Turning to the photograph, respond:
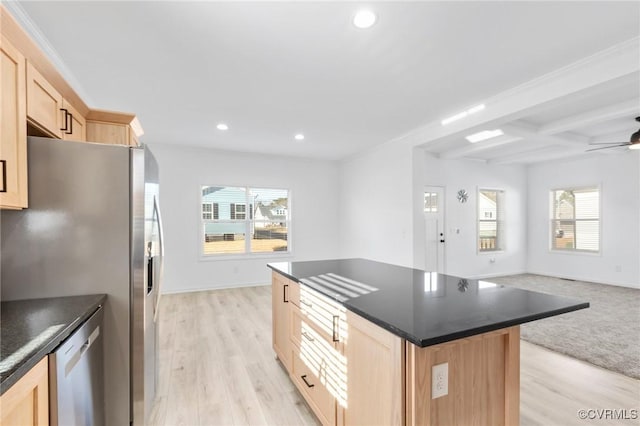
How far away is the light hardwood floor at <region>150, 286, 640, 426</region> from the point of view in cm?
201

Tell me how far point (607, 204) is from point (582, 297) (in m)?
2.33

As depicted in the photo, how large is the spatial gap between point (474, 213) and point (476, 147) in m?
1.81

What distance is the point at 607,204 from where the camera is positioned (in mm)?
5984

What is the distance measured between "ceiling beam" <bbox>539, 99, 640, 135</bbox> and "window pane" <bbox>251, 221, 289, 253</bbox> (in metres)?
4.89

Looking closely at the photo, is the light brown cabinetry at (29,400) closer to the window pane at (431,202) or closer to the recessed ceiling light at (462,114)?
the recessed ceiling light at (462,114)

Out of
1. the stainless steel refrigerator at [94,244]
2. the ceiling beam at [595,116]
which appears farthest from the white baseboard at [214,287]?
the ceiling beam at [595,116]

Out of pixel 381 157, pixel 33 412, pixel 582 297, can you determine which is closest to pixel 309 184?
pixel 381 157

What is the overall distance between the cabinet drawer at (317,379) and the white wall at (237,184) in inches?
159

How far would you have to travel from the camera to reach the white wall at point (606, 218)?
18.5 ft

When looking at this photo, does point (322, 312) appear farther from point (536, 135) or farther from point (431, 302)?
point (536, 135)

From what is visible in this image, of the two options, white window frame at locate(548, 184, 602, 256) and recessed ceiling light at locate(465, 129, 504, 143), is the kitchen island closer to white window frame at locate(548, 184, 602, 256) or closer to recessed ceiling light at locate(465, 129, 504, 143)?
recessed ceiling light at locate(465, 129, 504, 143)

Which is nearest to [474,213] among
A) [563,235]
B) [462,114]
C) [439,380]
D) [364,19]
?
[563,235]

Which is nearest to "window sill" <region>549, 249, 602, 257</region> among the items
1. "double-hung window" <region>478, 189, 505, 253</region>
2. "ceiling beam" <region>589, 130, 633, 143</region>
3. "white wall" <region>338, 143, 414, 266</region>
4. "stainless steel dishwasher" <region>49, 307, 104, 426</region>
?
"double-hung window" <region>478, 189, 505, 253</region>

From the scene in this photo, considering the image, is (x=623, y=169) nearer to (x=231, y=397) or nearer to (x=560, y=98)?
(x=560, y=98)
